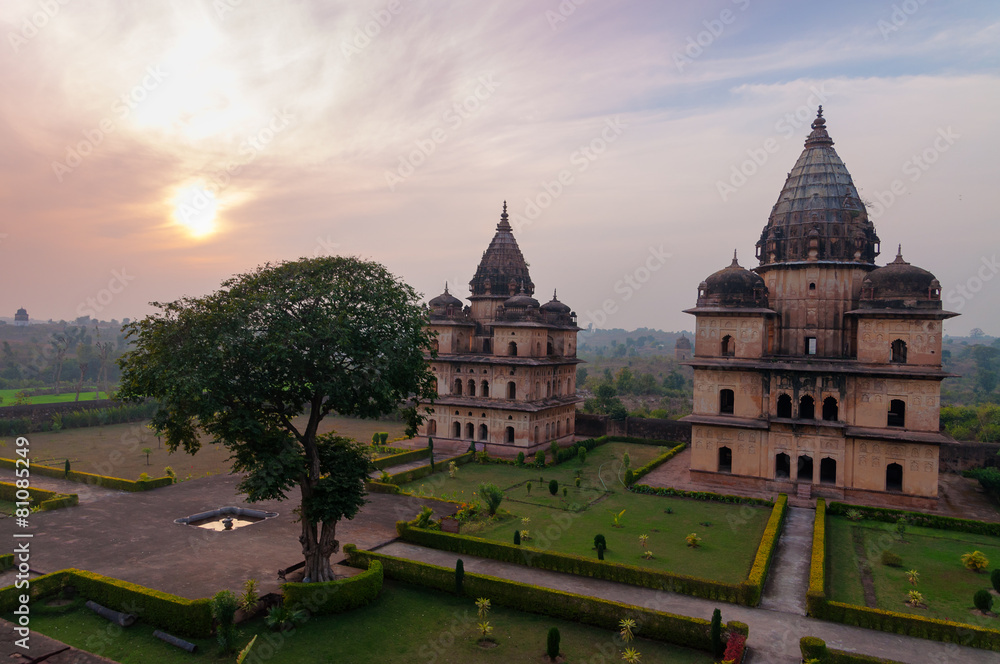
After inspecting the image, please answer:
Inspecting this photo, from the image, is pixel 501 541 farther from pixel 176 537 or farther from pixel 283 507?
pixel 176 537

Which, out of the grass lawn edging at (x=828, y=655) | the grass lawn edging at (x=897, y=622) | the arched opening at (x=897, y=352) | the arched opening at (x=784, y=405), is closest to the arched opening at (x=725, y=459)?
the arched opening at (x=784, y=405)

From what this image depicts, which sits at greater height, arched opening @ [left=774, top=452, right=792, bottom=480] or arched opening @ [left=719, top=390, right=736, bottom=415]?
arched opening @ [left=719, top=390, right=736, bottom=415]

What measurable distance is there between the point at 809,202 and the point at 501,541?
24718 millimetres

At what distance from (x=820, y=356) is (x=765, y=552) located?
1511 centimetres

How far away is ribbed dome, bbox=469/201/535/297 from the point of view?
154 ft

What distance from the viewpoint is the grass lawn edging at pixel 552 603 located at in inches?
661

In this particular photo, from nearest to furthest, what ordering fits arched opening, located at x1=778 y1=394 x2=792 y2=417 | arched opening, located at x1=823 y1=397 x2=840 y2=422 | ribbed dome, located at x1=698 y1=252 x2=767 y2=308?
arched opening, located at x1=778 y1=394 x2=792 y2=417 → arched opening, located at x1=823 y1=397 x2=840 y2=422 → ribbed dome, located at x1=698 y1=252 x2=767 y2=308

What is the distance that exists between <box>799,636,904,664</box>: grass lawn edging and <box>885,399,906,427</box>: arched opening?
57.9ft

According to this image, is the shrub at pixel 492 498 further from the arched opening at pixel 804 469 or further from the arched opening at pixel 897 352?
the arched opening at pixel 897 352

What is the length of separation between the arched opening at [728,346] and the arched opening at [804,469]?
243 inches

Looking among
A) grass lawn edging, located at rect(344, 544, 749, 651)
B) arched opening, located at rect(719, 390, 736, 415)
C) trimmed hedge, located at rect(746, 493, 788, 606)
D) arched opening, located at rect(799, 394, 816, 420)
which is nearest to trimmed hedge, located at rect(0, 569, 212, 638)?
grass lawn edging, located at rect(344, 544, 749, 651)

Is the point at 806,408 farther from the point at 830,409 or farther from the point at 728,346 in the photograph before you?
the point at 728,346

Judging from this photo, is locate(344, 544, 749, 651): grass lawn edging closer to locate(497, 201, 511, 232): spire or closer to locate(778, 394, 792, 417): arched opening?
locate(778, 394, 792, 417): arched opening

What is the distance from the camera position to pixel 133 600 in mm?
17531
